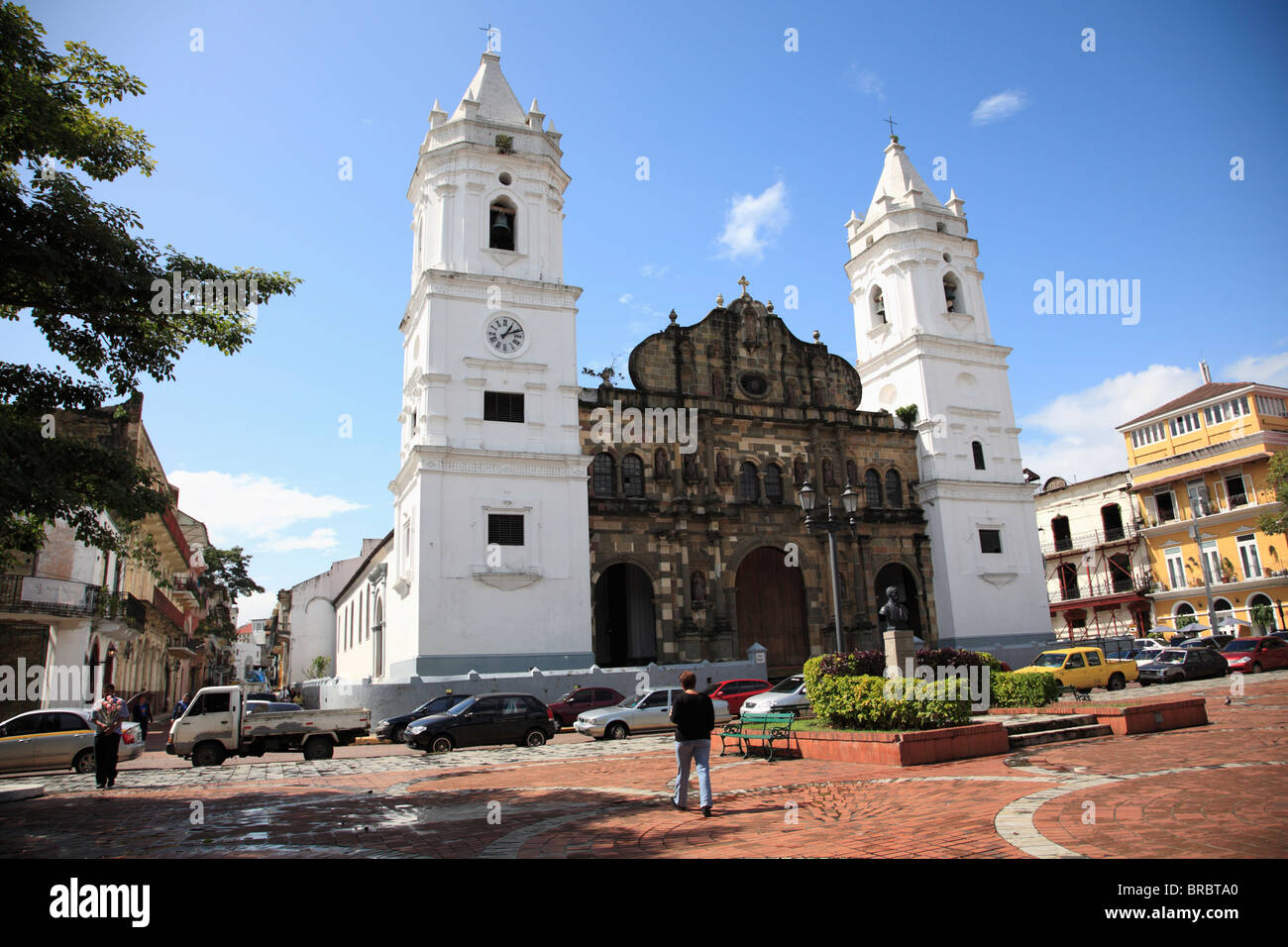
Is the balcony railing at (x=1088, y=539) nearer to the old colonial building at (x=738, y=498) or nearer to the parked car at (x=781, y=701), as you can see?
the old colonial building at (x=738, y=498)

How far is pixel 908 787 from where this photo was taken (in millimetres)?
9398

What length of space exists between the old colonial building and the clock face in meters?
3.15

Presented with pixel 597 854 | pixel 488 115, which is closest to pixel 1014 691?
pixel 597 854

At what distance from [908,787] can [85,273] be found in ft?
36.6

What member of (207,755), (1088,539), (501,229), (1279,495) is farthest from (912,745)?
(1088,539)

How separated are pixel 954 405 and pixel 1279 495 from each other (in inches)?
550

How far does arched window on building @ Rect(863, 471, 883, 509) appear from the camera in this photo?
1299 inches

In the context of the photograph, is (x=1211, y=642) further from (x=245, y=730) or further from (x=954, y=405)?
(x=245, y=730)

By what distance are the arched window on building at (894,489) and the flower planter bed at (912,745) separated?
2140 cm

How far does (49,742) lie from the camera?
1692cm

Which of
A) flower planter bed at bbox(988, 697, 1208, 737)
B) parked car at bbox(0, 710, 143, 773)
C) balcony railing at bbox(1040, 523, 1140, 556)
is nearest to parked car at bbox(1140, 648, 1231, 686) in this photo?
flower planter bed at bbox(988, 697, 1208, 737)

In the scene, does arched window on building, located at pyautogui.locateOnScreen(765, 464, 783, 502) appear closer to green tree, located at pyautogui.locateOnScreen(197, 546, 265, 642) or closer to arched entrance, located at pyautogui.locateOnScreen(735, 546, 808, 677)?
arched entrance, located at pyautogui.locateOnScreen(735, 546, 808, 677)
